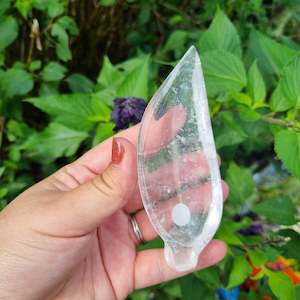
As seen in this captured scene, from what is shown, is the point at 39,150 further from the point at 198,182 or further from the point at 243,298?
the point at 243,298

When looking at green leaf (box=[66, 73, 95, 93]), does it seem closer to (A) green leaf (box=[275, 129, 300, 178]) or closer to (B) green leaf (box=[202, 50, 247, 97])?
(B) green leaf (box=[202, 50, 247, 97])

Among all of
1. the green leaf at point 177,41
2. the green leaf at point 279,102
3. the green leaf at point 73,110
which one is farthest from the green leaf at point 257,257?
the green leaf at point 177,41

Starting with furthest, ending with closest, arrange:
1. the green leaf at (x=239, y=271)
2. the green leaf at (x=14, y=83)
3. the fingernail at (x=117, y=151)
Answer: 1. the green leaf at (x=14, y=83)
2. the green leaf at (x=239, y=271)
3. the fingernail at (x=117, y=151)

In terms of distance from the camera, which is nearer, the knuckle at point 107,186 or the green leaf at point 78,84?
the knuckle at point 107,186

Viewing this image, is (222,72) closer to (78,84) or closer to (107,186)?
(107,186)

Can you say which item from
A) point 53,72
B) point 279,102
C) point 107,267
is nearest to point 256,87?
point 279,102

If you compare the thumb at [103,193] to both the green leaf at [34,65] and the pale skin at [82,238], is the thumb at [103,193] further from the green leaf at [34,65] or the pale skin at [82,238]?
the green leaf at [34,65]

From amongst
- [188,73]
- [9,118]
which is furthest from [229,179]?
[9,118]
